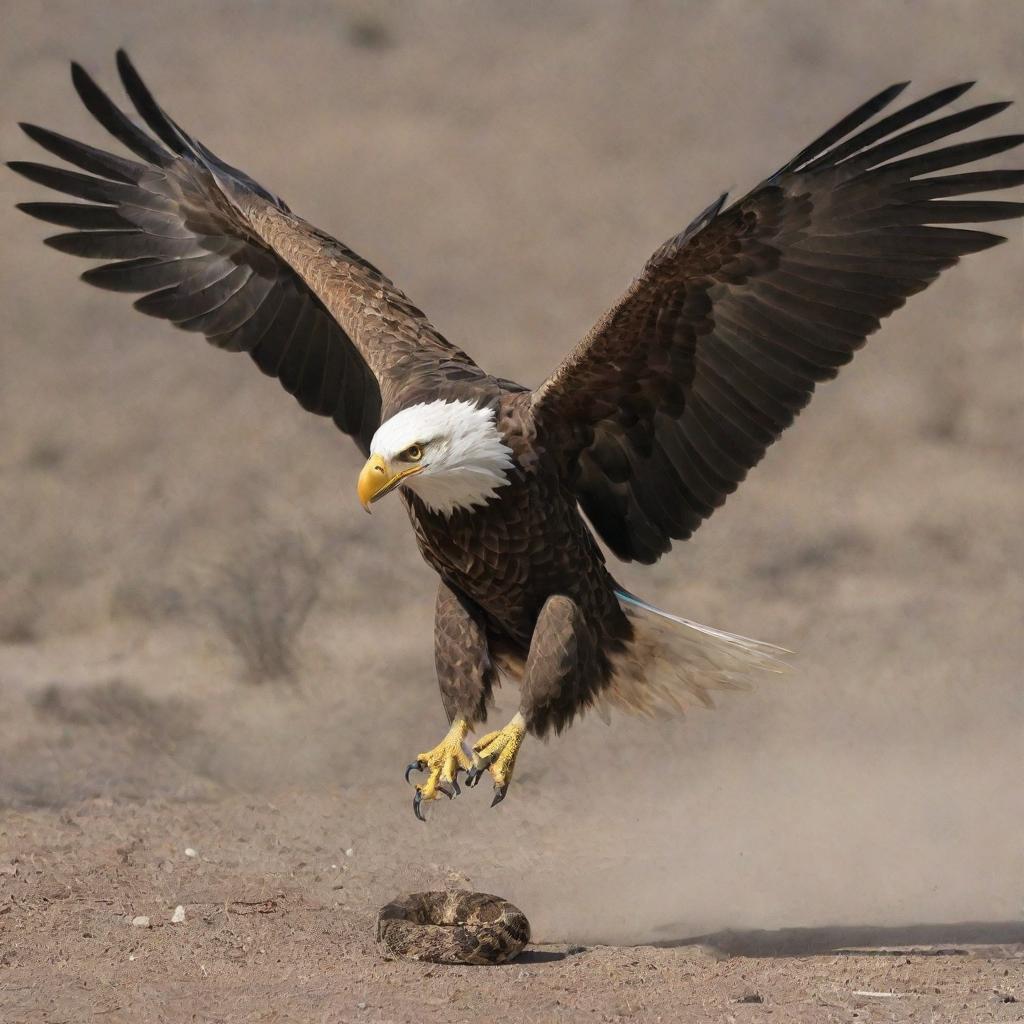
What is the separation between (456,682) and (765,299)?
175 cm

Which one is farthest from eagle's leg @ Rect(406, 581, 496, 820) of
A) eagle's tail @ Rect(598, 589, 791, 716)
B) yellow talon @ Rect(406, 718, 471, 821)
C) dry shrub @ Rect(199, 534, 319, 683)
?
dry shrub @ Rect(199, 534, 319, 683)

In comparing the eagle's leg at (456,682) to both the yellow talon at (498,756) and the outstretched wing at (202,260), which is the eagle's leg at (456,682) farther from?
the outstretched wing at (202,260)

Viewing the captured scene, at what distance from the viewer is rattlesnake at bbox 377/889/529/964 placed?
4953 mm

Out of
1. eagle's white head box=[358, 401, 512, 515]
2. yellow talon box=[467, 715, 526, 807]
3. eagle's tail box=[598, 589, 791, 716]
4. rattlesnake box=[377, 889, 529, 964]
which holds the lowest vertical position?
rattlesnake box=[377, 889, 529, 964]

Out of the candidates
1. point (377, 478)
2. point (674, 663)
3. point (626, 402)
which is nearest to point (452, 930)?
point (674, 663)

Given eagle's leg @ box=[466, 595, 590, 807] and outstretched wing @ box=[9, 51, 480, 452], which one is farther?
outstretched wing @ box=[9, 51, 480, 452]

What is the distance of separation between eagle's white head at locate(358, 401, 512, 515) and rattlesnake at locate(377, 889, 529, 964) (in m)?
1.44

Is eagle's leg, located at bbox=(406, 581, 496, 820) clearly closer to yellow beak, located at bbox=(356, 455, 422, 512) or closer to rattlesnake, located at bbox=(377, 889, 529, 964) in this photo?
rattlesnake, located at bbox=(377, 889, 529, 964)

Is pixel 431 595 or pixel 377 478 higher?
pixel 431 595

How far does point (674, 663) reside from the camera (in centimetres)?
581

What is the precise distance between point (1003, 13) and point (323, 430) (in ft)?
21.8

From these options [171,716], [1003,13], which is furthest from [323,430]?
[1003,13]

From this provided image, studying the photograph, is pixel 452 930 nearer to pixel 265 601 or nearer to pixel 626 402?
pixel 626 402

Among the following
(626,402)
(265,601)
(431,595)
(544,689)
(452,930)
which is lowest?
(452,930)
